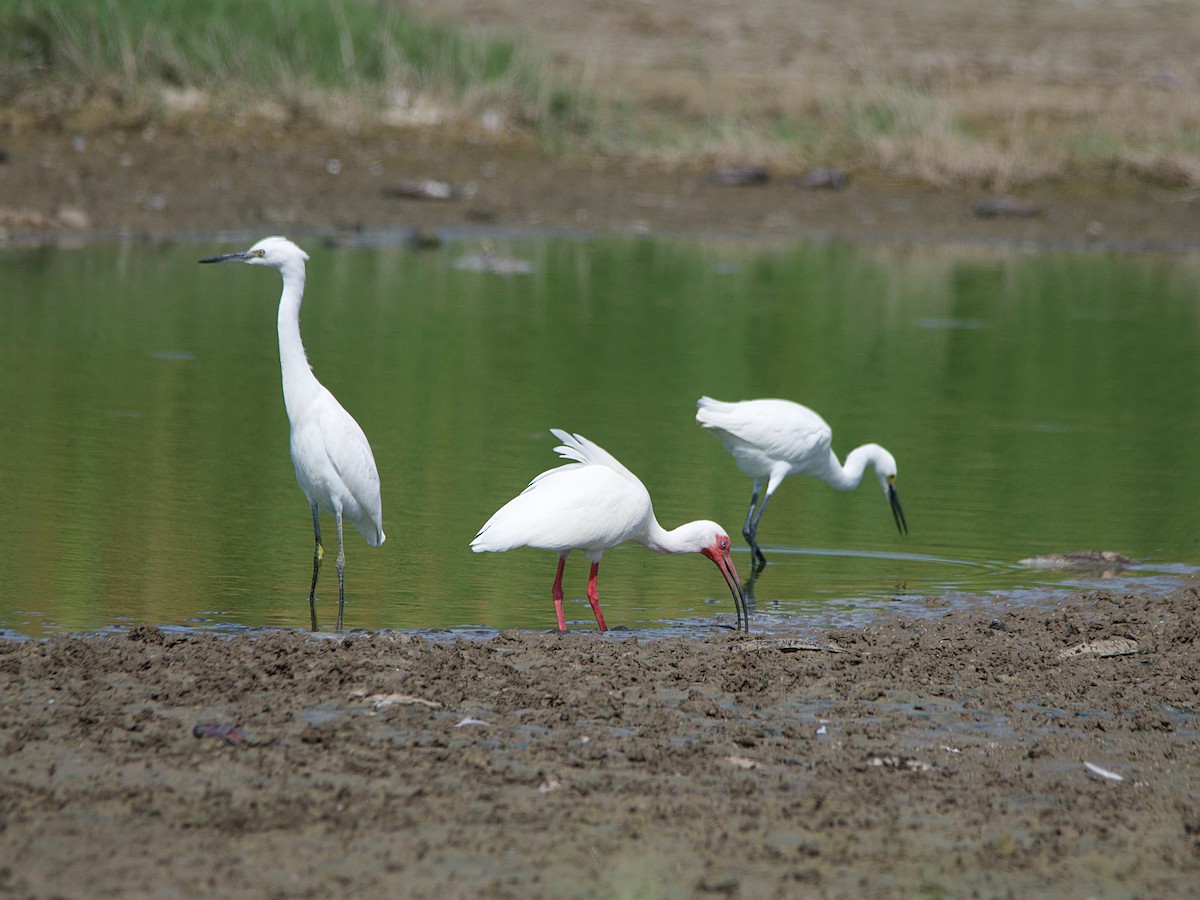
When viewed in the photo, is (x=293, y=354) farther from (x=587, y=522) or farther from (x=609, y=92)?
(x=609, y=92)

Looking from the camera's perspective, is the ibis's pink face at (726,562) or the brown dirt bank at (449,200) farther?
the brown dirt bank at (449,200)

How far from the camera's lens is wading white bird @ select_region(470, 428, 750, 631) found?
272 inches

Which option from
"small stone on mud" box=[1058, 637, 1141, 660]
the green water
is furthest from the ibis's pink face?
"small stone on mud" box=[1058, 637, 1141, 660]

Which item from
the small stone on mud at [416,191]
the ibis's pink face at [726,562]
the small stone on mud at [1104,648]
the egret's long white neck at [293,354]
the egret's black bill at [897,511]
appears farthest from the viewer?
the small stone on mud at [416,191]

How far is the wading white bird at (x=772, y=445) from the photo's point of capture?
9.10 m

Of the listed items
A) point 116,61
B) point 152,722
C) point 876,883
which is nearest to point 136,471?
point 152,722

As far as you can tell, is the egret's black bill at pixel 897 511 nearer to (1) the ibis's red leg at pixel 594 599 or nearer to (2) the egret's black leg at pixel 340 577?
(1) the ibis's red leg at pixel 594 599

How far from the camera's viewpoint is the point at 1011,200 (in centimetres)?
2294

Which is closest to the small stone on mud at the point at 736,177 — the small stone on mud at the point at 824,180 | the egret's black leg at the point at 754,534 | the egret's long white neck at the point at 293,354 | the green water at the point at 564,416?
the small stone on mud at the point at 824,180

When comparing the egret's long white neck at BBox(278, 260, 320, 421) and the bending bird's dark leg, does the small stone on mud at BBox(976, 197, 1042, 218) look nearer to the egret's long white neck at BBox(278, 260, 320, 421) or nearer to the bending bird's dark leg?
the egret's long white neck at BBox(278, 260, 320, 421)

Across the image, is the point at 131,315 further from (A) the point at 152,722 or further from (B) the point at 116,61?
(A) the point at 152,722

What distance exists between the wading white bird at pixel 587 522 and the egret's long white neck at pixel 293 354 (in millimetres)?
964

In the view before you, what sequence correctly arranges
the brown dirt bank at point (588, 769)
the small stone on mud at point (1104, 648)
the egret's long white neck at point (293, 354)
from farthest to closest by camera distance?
the egret's long white neck at point (293, 354), the small stone on mud at point (1104, 648), the brown dirt bank at point (588, 769)

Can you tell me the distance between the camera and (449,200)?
21.7m
